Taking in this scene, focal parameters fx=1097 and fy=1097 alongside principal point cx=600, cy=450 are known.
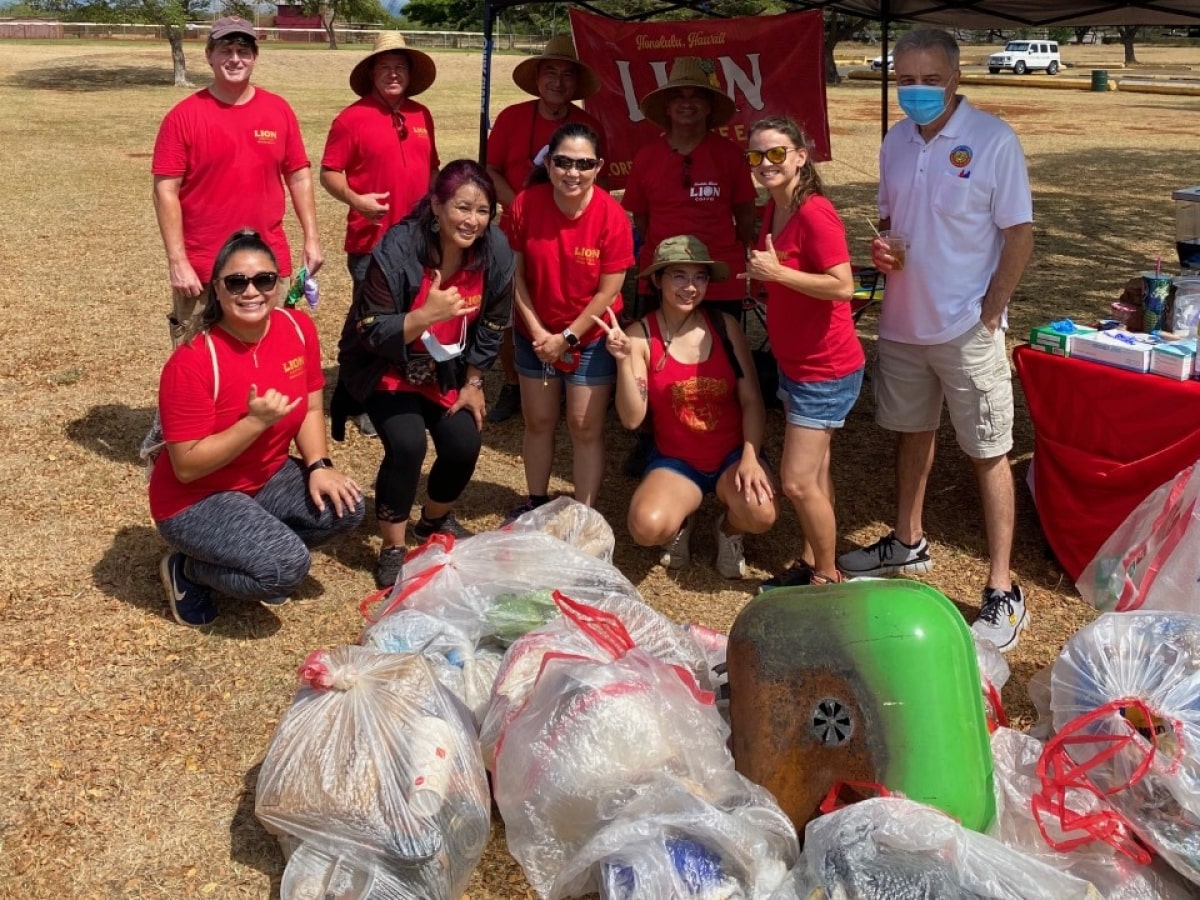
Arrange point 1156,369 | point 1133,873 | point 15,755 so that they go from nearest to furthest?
point 1133,873
point 15,755
point 1156,369

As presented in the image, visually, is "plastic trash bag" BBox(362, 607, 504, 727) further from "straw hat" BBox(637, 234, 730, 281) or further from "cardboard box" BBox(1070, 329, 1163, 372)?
"cardboard box" BBox(1070, 329, 1163, 372)

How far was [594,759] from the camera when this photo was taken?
2227mm

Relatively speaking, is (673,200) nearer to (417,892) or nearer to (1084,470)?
(1084,470)

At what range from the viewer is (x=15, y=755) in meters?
2.89

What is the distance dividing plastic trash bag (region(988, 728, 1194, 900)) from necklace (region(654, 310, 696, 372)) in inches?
68.6

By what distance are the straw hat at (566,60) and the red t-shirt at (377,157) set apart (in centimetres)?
59

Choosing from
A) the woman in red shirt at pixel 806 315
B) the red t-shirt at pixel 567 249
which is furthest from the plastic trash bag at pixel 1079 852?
the red t-shirt at pixel 567 249

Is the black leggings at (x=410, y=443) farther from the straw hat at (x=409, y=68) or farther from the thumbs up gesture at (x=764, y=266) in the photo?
the straw hat at (x=409, y=68)

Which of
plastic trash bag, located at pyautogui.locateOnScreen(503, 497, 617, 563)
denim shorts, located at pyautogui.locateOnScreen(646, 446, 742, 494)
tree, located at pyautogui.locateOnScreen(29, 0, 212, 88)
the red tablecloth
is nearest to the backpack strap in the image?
denim shorts, located at pyautogui.locateOnScreen(646, 446, 742, 494)

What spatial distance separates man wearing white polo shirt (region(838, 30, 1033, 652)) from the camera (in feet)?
10.8

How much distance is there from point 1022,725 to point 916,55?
199 cm

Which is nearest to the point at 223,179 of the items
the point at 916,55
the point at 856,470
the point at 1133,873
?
the point at 916,55

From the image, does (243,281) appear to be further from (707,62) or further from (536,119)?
(707,62)

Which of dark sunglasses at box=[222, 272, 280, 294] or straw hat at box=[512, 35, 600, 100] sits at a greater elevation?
straw hat at box=[512, 35, 600, 100]
